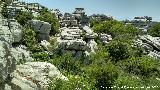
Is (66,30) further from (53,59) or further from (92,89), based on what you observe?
(92,89)

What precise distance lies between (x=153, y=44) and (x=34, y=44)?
71.7 feet

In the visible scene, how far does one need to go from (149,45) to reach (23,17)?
20.0m

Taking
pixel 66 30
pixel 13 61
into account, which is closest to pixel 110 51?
pixel 66 30

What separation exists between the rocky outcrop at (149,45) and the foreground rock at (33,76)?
2501cm

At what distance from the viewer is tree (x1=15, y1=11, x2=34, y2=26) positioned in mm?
49031

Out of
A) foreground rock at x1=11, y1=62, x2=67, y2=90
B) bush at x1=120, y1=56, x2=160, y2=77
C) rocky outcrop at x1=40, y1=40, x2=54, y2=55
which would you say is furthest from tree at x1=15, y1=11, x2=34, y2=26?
foreground rock at x1=11, y1=62, x2=67, y2=90

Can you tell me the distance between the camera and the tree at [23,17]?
49031 millimetres

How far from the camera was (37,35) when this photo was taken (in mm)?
48719

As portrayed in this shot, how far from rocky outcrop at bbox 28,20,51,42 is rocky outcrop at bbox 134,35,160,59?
1308 centimetres

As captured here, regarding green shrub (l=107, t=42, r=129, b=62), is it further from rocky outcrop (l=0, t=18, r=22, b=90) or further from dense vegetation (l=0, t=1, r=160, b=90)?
rocky outcrop (l=0, t=18, r=22, b=90)

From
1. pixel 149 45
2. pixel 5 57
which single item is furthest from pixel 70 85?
pixel 149 45

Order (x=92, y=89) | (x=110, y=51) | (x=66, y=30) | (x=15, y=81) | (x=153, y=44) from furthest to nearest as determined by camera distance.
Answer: (x=153, y=44) → (x=66, y=30) → (x=110, y=51) → (x=92, y=89) → (x=15, y=81)

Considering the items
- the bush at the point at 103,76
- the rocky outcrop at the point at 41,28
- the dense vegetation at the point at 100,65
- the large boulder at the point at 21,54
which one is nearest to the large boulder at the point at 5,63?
the dense vegetation at the point at 100,65

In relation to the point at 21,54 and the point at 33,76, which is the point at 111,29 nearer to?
the point at 21,54
